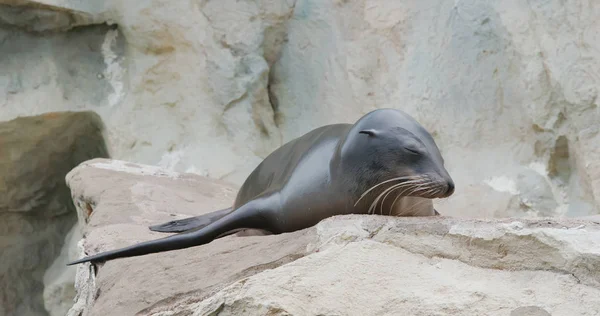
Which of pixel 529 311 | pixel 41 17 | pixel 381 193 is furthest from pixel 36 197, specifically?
pixel 529 311

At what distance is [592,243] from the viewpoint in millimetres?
2594

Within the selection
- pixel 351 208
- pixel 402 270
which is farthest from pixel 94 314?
pixel 402 270

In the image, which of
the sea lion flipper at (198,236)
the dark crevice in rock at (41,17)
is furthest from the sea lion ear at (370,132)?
the dark crevice in rock at (41,17)

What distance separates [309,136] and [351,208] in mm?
785

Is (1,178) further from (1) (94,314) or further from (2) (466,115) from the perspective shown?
(1) (94,314)

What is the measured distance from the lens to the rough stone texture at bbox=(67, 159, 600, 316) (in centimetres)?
248

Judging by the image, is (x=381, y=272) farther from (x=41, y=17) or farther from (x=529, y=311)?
(x=41, y=17)

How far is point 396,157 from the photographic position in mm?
3346

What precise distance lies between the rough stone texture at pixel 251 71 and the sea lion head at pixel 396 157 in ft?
12.2

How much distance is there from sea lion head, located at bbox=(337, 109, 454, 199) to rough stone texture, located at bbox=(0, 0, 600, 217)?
373 centimetres

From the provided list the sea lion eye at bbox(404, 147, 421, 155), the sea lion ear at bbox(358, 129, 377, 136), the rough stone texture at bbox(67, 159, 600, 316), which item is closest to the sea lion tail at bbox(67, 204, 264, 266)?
the rough stone texture at bbox(67, 159, 600, 316)

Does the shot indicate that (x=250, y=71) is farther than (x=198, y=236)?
Yes

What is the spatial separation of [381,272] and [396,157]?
80 cm

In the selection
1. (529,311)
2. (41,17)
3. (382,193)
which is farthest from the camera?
(41,17)
